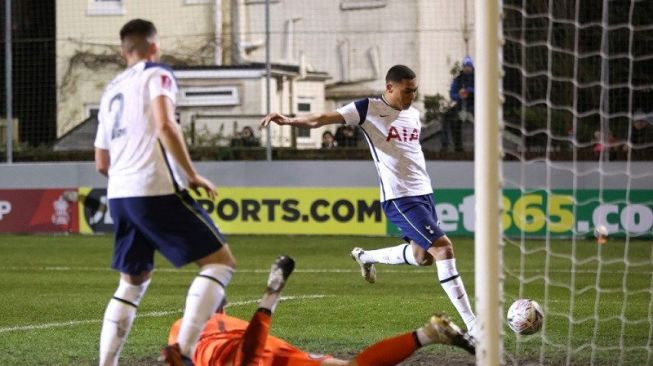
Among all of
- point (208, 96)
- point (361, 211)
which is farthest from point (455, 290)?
point (208, 96)

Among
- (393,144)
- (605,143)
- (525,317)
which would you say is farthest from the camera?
(605,143)

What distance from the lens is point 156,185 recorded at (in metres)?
6.76

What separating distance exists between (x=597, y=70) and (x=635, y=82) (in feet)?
2.75

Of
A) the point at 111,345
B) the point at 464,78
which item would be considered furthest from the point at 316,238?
the point at 111,345

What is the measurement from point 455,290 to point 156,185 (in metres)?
3.51

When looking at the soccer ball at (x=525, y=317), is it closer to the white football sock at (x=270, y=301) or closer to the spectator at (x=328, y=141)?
the white football sock at (x=270, y=301)

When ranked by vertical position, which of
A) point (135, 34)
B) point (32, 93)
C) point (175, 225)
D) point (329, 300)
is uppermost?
point (135, 34)

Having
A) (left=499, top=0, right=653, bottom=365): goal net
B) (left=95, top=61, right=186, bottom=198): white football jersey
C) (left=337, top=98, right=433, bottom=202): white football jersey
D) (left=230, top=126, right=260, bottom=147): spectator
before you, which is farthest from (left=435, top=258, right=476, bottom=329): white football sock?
(left=230, top=126, right=260, bottom=147): spectator

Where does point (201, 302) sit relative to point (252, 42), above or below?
below

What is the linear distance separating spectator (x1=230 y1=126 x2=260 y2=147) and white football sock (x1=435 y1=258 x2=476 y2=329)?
12741mm

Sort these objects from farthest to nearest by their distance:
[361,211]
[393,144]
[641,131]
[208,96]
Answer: [208,96], [361,211], [641,131], [393,144]

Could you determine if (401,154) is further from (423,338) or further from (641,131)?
(641,131)

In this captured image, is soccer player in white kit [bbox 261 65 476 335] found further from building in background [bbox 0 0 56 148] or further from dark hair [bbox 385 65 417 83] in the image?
building in background [bbox 0 0 56 148]

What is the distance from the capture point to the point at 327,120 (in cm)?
971
